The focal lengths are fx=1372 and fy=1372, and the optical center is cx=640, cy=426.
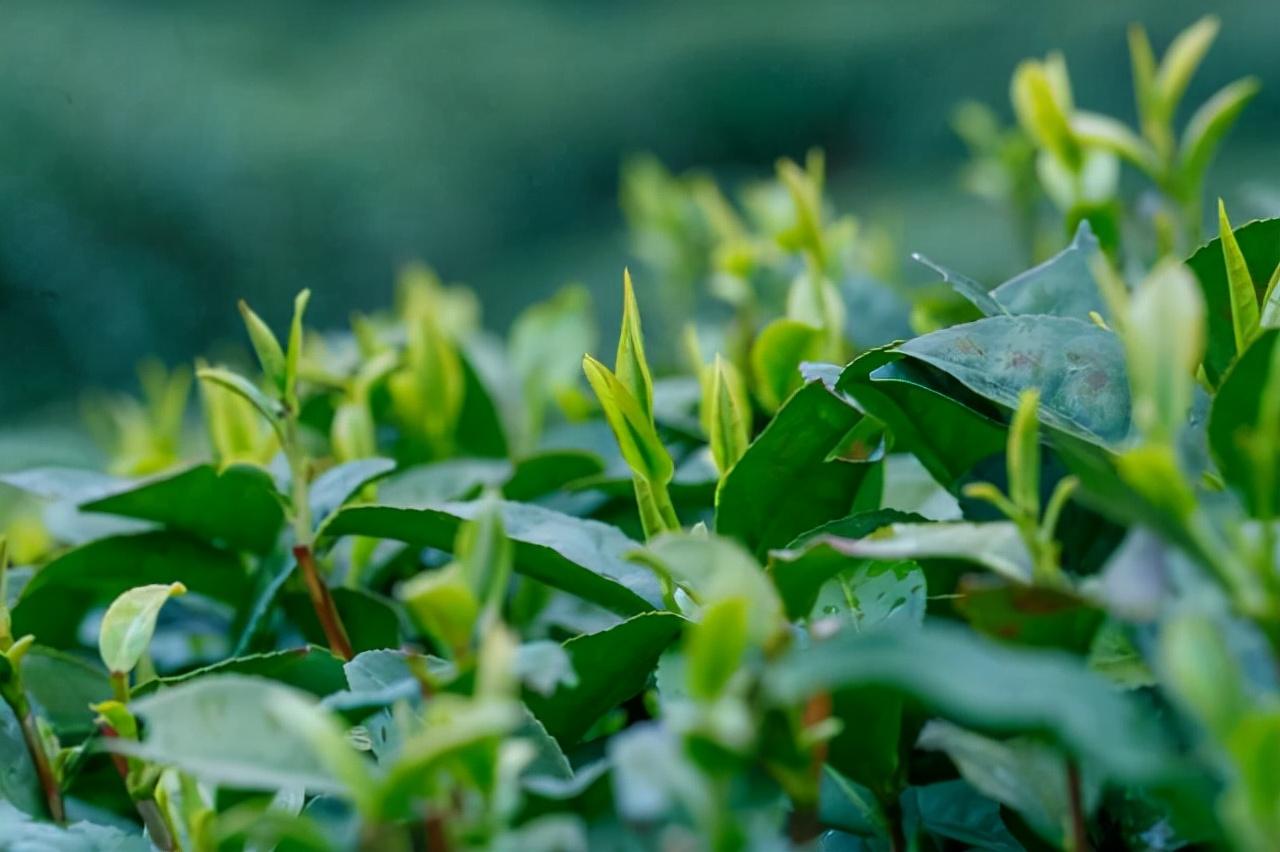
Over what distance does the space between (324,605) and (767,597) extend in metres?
0.31

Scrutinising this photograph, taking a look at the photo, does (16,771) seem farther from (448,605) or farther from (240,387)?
(448,605)

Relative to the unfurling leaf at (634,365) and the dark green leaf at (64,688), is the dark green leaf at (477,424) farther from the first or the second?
the unfurling leaf at (634,365)

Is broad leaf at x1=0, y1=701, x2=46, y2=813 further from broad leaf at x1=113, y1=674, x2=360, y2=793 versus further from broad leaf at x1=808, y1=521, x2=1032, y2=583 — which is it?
broad leaf at x1=808, y1=521, x2=1032, y2=583

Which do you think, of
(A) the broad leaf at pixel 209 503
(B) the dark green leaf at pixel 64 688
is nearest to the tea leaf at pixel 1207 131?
(A) the broad leaf at pixel 209 503

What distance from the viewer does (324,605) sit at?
620 mm

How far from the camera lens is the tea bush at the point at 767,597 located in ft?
1.09

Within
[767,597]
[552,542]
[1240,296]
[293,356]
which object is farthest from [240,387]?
→ [1240,296]

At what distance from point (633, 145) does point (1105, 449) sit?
183 inches

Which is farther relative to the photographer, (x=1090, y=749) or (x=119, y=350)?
(x=119, y=350)

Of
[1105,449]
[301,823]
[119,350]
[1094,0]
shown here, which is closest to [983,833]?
[1105,449]

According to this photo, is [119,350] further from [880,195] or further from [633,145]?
[880,195]

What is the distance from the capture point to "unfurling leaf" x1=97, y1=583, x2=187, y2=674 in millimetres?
493

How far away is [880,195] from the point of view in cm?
471

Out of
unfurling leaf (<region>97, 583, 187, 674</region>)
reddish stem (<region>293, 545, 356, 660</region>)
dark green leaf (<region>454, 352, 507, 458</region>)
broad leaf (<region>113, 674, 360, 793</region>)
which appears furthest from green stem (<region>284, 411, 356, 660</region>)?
dark green leaf (<region>454, 352, 507, 458</region>)
